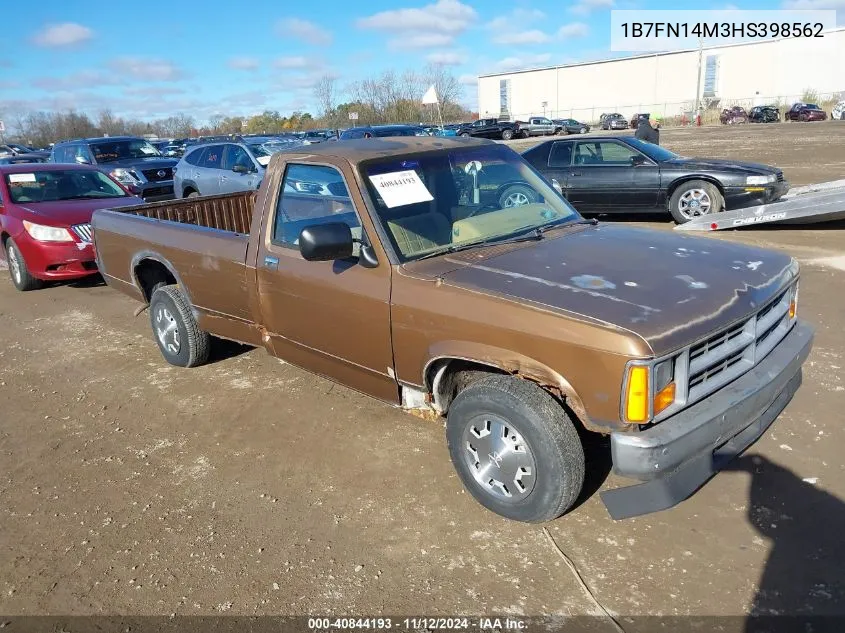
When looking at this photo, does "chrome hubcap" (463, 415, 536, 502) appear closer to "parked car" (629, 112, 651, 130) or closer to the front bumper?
the front bumper

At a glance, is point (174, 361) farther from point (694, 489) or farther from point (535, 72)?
point (535, 72)

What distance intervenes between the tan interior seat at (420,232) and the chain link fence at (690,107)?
57.8 meters

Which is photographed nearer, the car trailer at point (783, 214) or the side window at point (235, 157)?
the car trailer at point (783, 214)

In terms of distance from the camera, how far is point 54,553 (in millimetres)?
3281

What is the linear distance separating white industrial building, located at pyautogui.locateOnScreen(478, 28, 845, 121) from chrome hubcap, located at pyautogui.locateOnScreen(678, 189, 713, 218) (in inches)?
2350

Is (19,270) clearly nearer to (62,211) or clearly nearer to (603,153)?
(62,211)

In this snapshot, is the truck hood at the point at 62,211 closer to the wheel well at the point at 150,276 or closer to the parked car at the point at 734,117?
the wheel well at the point at 150,276

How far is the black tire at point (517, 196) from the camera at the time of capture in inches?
163

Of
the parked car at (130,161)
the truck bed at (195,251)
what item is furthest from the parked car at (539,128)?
the truck bed at (195,251)

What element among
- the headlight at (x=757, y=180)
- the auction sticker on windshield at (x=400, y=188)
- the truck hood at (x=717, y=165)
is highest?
the auction sticker on windshield at (x=400, y=188)

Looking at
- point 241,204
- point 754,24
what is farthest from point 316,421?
point 754,24

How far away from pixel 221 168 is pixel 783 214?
31.6 feet

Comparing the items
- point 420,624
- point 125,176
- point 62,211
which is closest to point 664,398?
point 420,624

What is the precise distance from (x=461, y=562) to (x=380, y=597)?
0.42 meters
